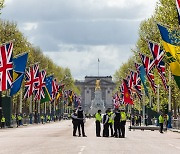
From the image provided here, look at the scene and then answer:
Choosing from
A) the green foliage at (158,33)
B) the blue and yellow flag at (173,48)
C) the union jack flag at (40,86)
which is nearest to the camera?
the blue and yellow flag at (173,48)

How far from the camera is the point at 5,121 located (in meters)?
65.1

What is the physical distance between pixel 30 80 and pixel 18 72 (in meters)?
11.1

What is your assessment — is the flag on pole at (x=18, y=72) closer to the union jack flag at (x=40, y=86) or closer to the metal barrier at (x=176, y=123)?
the union jack flag at (x=40, y=86)

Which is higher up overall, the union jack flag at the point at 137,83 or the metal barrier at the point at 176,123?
the union jack flag at the point at 137,83

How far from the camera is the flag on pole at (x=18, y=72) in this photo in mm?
53562

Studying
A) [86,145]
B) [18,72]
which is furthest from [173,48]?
[18,72]

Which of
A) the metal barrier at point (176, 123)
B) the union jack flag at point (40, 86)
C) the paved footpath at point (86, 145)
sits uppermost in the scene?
the union jack flag at point (40, 86)

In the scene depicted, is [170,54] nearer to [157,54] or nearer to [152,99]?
[157,54]

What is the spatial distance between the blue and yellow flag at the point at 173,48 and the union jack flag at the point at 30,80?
27.7 metres

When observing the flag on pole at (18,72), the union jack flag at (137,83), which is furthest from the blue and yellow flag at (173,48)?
the union jack flag at (137,83)

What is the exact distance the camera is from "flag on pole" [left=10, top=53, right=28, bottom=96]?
5356 centimetres

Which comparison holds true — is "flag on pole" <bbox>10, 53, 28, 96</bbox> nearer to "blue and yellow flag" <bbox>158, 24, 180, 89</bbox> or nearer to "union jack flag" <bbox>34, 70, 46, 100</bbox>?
"union jack flag" <bbox>34, 70, 46, 100</bbox>

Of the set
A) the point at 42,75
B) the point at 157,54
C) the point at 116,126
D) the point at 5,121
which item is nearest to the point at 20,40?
the point at 42,75

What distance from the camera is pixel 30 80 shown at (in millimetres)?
64688
